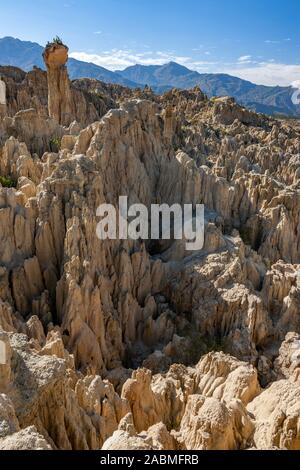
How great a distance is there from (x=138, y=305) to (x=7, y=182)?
8.72 m

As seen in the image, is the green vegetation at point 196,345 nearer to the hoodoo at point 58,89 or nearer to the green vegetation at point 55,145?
the green vegetation at point 55,145

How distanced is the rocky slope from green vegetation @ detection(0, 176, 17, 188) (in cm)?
30

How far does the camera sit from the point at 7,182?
20656 millimetres

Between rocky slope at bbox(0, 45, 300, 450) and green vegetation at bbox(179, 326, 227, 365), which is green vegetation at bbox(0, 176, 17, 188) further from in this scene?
green vegetation at bbox(179, 326, 227, 365)

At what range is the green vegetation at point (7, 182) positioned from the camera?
20.5 metres

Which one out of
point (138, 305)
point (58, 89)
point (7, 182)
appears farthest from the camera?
point (58, 89)

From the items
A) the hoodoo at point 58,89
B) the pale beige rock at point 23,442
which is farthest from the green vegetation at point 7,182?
the hoodoo at point 58,89

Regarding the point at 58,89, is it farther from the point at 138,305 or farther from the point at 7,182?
the point at 138,305

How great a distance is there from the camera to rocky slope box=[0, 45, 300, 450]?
858 cm

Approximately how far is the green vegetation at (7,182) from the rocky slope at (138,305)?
295 mm

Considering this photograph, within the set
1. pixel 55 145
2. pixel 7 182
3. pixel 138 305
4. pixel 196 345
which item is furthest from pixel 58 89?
pixel 196 345
